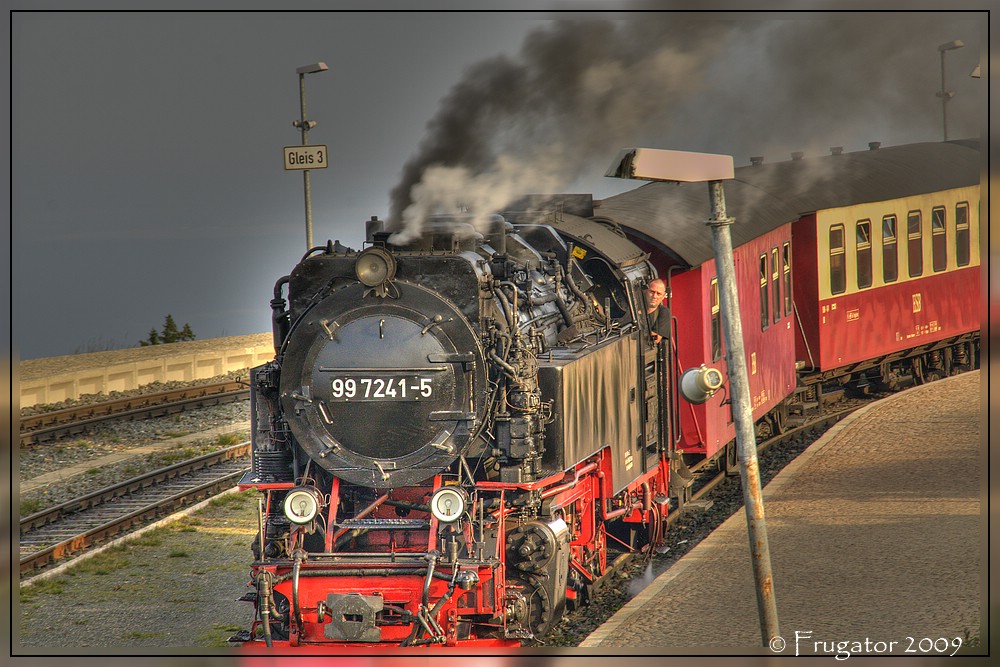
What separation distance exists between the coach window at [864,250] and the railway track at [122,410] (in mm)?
9363

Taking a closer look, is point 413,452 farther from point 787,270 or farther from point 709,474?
point 787,270

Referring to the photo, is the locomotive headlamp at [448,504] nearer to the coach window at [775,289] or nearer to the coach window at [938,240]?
the coach window at [775,289]

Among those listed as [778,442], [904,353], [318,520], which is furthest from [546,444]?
[904,353]

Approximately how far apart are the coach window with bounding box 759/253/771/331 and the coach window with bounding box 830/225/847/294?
2.95 meters

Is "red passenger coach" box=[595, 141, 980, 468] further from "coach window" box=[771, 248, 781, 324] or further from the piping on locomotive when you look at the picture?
the piping on locomotive

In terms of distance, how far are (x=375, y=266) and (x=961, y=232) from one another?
15011mm

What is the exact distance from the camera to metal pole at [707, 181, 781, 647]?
7488 mm

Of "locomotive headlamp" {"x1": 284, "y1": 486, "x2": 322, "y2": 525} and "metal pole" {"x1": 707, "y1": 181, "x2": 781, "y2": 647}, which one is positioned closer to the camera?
"metal pole" {"x1": 707, "y1": 181, "x2": 781, "y2": 647}

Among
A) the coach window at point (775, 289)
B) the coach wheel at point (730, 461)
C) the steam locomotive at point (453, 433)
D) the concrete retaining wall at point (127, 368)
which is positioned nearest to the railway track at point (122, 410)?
the concrete retaining wall at point (127, 368)

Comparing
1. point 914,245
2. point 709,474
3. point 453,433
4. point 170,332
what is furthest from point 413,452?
point 170,332

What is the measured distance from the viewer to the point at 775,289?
1582 cm

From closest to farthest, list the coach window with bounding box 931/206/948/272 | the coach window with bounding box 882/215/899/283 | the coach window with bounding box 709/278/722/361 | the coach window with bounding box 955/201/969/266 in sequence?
the coach window with bounding box 709/278/722/361 → the coach window with bounding box 882/215/899/283 → the coach window with bounding box 931/206/948/272 → the coach window with bounding box 955/201/969/266

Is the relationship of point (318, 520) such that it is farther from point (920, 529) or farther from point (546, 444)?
point (920, 529)

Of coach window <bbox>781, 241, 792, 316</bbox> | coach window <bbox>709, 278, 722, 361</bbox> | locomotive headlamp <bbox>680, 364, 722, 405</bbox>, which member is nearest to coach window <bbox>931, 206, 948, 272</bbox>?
coach window <bbox>781, 241, 792, 316</bbox>
